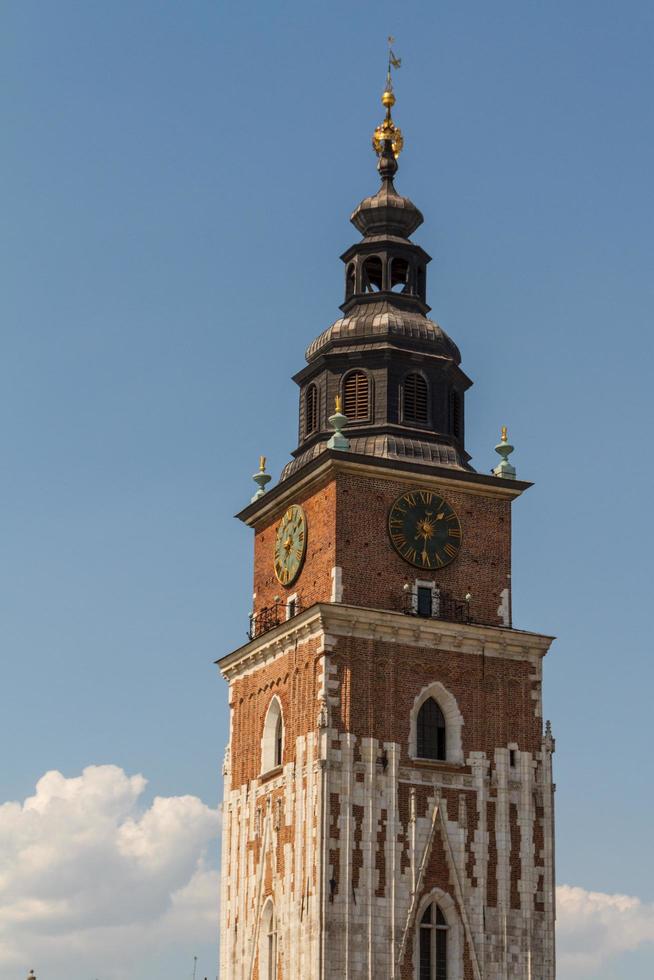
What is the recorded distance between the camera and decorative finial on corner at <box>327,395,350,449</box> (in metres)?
69.5

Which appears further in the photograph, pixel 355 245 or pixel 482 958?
pixel 355 245

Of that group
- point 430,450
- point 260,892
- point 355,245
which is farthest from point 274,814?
point 355,245

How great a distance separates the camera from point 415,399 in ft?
237

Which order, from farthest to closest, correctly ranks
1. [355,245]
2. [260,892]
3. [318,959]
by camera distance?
[355,245], [260,892], [318,959]

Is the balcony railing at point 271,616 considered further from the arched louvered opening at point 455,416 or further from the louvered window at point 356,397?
the arched louvered opening at point 455,416

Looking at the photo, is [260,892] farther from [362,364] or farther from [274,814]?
[362,364]

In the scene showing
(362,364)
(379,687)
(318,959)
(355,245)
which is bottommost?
(318,959)

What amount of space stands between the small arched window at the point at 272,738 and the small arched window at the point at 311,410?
31.0 feet

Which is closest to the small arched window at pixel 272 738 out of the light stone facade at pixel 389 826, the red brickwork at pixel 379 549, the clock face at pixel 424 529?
the light stone facade at pixel 389 826

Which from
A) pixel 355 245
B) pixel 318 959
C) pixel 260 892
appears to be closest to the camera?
pixel 318 959

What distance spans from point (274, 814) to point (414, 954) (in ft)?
22.2

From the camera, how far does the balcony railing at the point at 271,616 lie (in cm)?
7094

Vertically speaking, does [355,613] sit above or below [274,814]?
above

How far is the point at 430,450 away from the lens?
71.2 m
